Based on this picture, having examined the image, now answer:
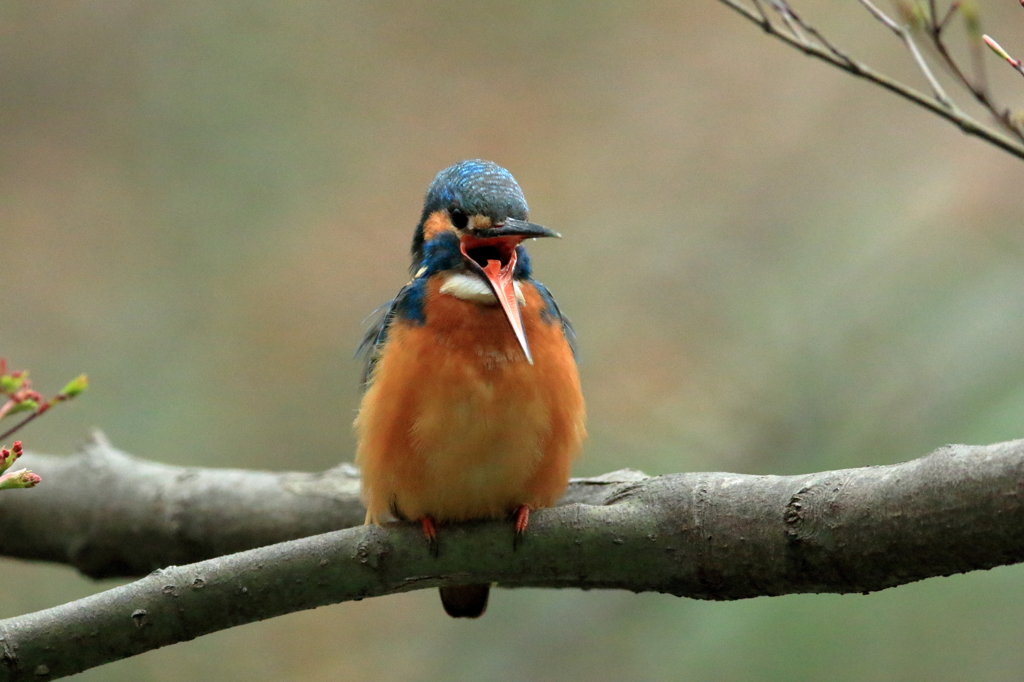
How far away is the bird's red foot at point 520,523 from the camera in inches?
95.0

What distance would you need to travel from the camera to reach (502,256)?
274 centimetres

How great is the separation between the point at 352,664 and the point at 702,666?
9.09ft

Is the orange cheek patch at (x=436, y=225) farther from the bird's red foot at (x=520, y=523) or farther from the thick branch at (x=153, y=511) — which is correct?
the thick branch at (x=153, y=511)

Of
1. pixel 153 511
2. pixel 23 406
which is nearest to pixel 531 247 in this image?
pixel 153 511

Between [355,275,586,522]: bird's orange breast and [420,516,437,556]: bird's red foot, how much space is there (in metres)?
0.03

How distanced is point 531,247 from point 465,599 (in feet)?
12.2

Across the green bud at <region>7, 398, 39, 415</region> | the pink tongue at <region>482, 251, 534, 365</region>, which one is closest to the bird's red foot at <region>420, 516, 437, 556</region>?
the pink tongue at <region>482, 251, 534, 365</region>

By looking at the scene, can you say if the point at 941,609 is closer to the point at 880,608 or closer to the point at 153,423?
the point at 880,608

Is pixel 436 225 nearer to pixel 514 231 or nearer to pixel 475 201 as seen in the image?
pixel 475 201

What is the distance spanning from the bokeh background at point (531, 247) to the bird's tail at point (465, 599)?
2.94ft

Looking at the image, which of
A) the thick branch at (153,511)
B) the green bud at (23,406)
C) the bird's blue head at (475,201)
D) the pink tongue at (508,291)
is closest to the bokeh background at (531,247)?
the thick branch at (153,511)

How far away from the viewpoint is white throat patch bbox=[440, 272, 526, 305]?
2666 millimetres

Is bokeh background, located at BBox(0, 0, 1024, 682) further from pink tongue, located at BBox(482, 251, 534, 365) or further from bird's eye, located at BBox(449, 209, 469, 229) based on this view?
bird's eye, located at BBox(449, 209, 469, 229)

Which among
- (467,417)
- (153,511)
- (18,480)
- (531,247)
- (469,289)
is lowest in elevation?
(18,480)
